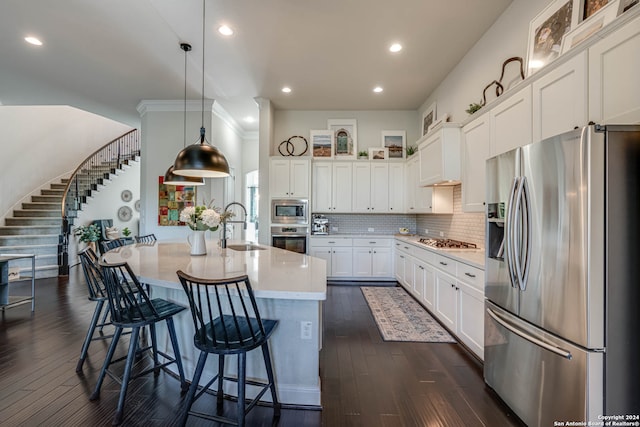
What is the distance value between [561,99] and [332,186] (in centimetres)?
385

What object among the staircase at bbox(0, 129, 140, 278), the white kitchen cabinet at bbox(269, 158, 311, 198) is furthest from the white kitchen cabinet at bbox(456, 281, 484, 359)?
the staircase at bbox(0, 129, 140, 278)

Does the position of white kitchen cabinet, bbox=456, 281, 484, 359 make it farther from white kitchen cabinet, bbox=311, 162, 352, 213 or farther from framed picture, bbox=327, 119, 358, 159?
framed picture, bbox=327, 119, 358, 159

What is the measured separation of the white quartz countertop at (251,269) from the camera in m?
1.67

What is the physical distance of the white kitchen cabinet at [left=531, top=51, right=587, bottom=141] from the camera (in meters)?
1.74

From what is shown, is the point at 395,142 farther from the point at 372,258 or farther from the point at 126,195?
the point at 126,195

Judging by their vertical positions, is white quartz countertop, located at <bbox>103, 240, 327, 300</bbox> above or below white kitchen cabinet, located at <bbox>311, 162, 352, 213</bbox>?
below

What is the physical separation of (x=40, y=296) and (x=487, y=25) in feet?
23.6

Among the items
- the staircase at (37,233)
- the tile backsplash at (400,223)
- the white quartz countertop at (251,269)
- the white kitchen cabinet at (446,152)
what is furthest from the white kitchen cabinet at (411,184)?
the staircase at (37,233)

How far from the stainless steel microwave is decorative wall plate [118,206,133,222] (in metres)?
6.13

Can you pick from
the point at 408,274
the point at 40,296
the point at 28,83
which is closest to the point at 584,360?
the point at 408,274

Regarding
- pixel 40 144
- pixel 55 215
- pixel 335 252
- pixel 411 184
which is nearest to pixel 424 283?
pixel 335 252

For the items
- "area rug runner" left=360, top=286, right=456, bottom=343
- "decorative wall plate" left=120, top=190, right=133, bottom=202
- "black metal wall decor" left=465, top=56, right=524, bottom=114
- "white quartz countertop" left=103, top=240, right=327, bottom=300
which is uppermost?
"black metal wall decor" left=465, top=56, right=524, bottom=114

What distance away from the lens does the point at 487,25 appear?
10.5 ft

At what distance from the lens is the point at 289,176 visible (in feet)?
17.5
